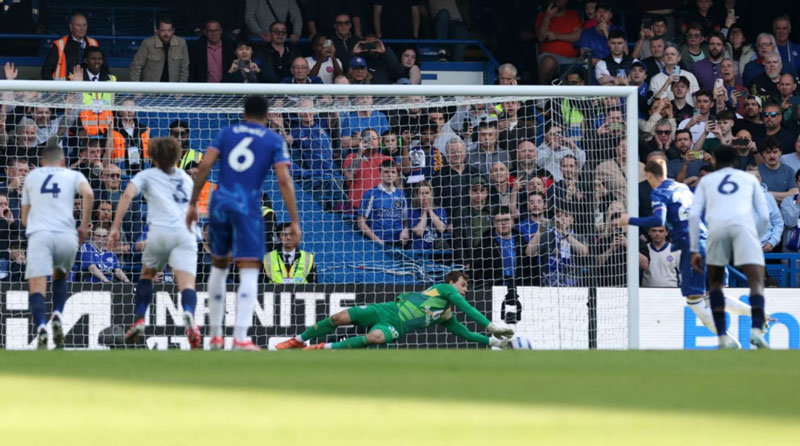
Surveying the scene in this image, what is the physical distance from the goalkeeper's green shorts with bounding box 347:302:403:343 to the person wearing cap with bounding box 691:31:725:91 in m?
6.46

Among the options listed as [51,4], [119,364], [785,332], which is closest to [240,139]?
[119,364]

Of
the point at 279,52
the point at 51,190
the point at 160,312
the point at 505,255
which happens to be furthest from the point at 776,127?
the point at 51,190

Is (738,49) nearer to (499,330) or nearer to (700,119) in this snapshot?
(700,119)

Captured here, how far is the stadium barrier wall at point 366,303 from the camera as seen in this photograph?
41.2 ft

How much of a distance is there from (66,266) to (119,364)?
10.6 ft

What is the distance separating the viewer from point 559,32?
687 inches

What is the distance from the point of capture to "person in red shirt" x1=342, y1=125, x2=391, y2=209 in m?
13.4

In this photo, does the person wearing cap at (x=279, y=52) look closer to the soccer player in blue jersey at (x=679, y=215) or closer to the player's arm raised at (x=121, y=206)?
the soccer player in blue jersey at (x=679, y=215)

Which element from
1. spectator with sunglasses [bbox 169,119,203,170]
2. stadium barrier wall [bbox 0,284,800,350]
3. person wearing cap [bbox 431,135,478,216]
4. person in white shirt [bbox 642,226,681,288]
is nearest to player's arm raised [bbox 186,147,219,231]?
stadium barrier wall [bbox 0,284,800,350]

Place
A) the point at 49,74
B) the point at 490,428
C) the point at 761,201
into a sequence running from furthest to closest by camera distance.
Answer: the point at 49,74 → the point at 761,201 → the point at 490,428

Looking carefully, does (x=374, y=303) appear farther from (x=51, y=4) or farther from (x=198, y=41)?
(x=51, y=4)

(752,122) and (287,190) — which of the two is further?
(752,122)

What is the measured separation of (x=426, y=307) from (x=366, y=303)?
735 mm

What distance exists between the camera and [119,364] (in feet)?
23.9
